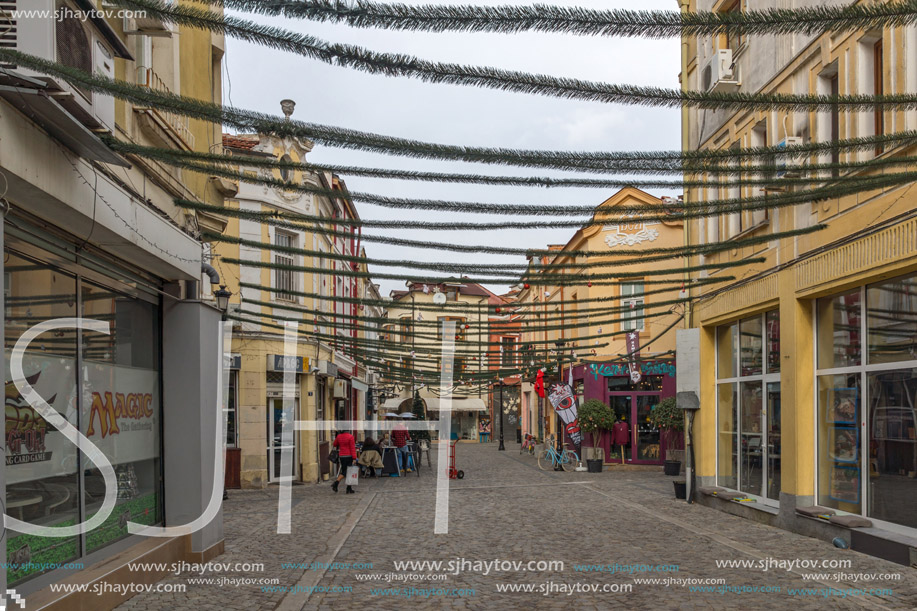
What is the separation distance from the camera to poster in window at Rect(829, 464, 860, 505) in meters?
10.4

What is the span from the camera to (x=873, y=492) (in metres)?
9.97

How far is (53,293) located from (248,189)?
1483cm

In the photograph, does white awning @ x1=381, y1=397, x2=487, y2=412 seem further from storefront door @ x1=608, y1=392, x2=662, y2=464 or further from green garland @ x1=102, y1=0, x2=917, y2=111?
green garland @ x1=102, y1=0, x2=917, y2=111

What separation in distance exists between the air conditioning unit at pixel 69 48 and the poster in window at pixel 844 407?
881 cm

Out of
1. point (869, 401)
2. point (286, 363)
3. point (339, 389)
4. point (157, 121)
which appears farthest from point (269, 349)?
point (869, 401)

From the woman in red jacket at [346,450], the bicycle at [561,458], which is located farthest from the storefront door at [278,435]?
the bicycle at [561,458]

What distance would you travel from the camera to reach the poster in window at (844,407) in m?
10.5

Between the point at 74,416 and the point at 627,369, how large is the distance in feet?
74.1

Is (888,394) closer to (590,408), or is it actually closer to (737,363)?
(737,363)

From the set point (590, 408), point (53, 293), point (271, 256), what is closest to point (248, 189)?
point (271, 256)

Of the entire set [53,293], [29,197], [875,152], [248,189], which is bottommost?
[53,293]

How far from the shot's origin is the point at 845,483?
1070 centimetres

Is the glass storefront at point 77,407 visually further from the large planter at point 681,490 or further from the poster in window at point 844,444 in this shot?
the large planter at point 681,490

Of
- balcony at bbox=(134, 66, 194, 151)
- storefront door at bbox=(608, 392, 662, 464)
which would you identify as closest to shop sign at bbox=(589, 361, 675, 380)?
storefront door at bbox=(608, 392, 662, 464)
